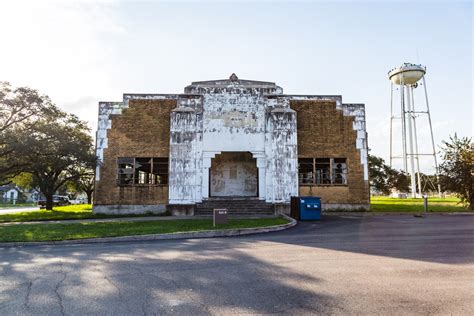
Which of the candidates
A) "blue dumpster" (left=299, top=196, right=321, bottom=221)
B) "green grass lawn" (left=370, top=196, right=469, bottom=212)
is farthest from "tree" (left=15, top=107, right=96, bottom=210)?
"green grass lawn" (left=370, top=196, right=469, bottom=212)

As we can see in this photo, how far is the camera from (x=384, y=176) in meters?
47.1

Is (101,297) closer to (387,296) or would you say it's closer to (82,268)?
(82,268)

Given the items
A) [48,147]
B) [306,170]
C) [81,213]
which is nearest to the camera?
[48,147]

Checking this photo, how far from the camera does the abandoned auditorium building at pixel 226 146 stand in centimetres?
2173

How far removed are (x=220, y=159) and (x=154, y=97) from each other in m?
6.27

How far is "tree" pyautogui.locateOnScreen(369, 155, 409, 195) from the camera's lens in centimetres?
4622

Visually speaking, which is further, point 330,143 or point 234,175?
point 234,175

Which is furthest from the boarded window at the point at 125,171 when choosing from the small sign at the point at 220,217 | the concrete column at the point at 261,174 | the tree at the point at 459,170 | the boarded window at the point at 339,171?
the tree at the point at 459,170

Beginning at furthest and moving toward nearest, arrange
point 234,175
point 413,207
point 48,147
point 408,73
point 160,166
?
1. point 408,73
2. point 234,175
3. point 413,207
4. point 160,166
5. point 48,147

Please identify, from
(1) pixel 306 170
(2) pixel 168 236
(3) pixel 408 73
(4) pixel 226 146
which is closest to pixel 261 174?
(4) pixel 226 146

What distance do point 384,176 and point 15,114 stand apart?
1697 inches

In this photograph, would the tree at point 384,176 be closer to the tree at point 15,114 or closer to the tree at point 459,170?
the tree at point 459,170

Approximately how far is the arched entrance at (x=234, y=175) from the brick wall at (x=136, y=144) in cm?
399

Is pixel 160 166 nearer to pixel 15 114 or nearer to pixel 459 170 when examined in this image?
→ pixel 15 114
